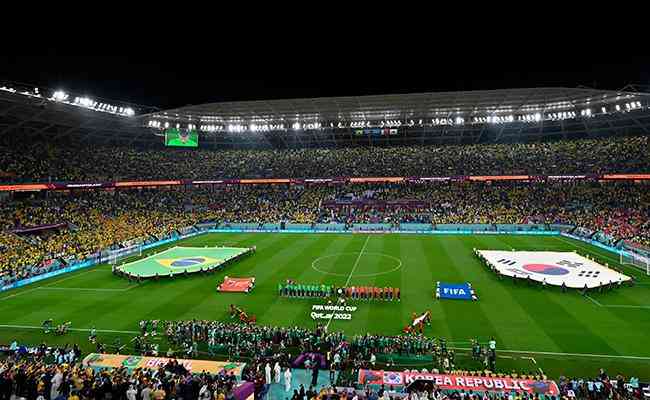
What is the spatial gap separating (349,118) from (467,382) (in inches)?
2265

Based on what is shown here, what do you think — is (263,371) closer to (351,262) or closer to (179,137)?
(351,262)

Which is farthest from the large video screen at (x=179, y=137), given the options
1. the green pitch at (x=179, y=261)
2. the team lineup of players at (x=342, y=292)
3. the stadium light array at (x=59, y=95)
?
the team lineup of players at (x=342, y=292)

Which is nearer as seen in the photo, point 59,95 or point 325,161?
point 59,95

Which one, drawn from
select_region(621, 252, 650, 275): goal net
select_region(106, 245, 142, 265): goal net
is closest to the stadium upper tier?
select_region(106, 245, 142, 265): goal net

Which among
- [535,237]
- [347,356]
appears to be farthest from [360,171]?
[347,356]

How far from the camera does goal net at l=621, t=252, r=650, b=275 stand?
32819 millimetres

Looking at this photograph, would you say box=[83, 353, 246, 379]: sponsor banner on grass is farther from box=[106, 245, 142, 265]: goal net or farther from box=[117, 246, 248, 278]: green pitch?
box=[106, 245, 142, 265]: goal net

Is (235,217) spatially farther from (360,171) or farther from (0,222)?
(0,222)

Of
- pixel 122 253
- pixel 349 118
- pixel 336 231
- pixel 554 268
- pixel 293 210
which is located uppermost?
pixel 349 118

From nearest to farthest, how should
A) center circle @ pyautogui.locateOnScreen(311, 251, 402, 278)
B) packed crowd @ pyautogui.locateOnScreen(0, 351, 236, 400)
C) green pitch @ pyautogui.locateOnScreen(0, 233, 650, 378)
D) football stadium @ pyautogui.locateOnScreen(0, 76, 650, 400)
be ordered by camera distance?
packed crowd @ pyautogui.locateOnScreen(0, 351, 236, 400), football stadium @ pyautogui.locateOnScreen(0, 76, 650, 400), green pitch @ pyautogui.locateOnScreen(0, 233, 650, 378), center circle @ pyautogui.locateOnScreen(311, 251, 402, 278)

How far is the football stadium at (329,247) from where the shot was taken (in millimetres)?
17547

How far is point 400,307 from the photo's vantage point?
25812mm

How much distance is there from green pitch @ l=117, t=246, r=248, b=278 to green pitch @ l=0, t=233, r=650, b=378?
1231mm

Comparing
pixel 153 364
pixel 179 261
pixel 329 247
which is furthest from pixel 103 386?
pixel 329 247
